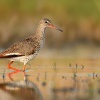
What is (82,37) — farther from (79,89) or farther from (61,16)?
(79,89)

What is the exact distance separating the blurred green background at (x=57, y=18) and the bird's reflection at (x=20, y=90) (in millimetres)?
8644

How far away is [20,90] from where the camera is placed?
41.4ft

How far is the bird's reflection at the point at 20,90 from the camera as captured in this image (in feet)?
38.6

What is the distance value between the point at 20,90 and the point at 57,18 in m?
10.7

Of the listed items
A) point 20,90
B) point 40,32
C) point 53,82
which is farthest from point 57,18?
point 20,90

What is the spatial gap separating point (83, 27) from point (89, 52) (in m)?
1.98

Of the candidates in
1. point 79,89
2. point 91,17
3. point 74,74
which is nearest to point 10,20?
point 91,17

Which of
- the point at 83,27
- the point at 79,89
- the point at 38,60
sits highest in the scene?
the point at 83,27

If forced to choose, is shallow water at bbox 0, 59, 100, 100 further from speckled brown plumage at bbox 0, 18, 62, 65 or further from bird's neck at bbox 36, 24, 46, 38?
bird's neck at bbox 36, 24, 46, 38

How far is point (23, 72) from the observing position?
15.8 meters

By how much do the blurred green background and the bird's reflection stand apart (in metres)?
8.64

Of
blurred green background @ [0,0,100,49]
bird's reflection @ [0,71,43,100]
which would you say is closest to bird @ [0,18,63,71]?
bird's reflection @ [0,71,43,100]

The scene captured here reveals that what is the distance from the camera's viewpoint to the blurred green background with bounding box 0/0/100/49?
2280 cm

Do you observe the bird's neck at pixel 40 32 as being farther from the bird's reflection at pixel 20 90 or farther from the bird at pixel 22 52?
the bird's reflection at pixel 20 90
